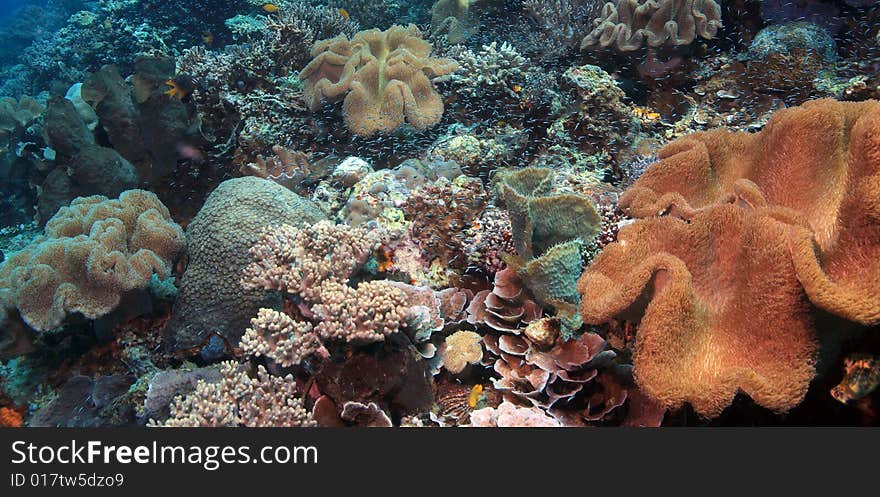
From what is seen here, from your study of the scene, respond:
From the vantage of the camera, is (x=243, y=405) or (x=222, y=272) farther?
(x=222, y=272)

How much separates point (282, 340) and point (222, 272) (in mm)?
1305

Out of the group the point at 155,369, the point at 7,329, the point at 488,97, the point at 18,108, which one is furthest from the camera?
the point at 18,108

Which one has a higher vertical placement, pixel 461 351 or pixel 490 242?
pixel 490 242

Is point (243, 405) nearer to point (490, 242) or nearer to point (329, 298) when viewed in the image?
point (329, 298)

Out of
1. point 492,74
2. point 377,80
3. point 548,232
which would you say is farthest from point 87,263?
point 492,74

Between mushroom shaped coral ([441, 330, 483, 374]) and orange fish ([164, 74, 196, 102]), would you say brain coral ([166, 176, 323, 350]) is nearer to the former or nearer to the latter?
mushroom shaped coral ([441, 330, 483, 374])

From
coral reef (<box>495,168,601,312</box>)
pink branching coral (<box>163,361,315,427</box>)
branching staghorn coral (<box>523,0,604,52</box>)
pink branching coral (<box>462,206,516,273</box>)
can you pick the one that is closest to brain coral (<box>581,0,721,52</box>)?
branching staghorn coral (<box>523,0,604,52</box>)

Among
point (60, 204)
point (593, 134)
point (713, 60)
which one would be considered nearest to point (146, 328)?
point (60, 204)

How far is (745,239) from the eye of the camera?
221cm

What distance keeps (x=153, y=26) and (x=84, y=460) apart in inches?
480

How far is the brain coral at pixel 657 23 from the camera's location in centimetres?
571

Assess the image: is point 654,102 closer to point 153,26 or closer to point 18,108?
point 18,108

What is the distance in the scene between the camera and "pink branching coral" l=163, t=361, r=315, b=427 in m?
2.54

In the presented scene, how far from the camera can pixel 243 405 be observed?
2637 mm
